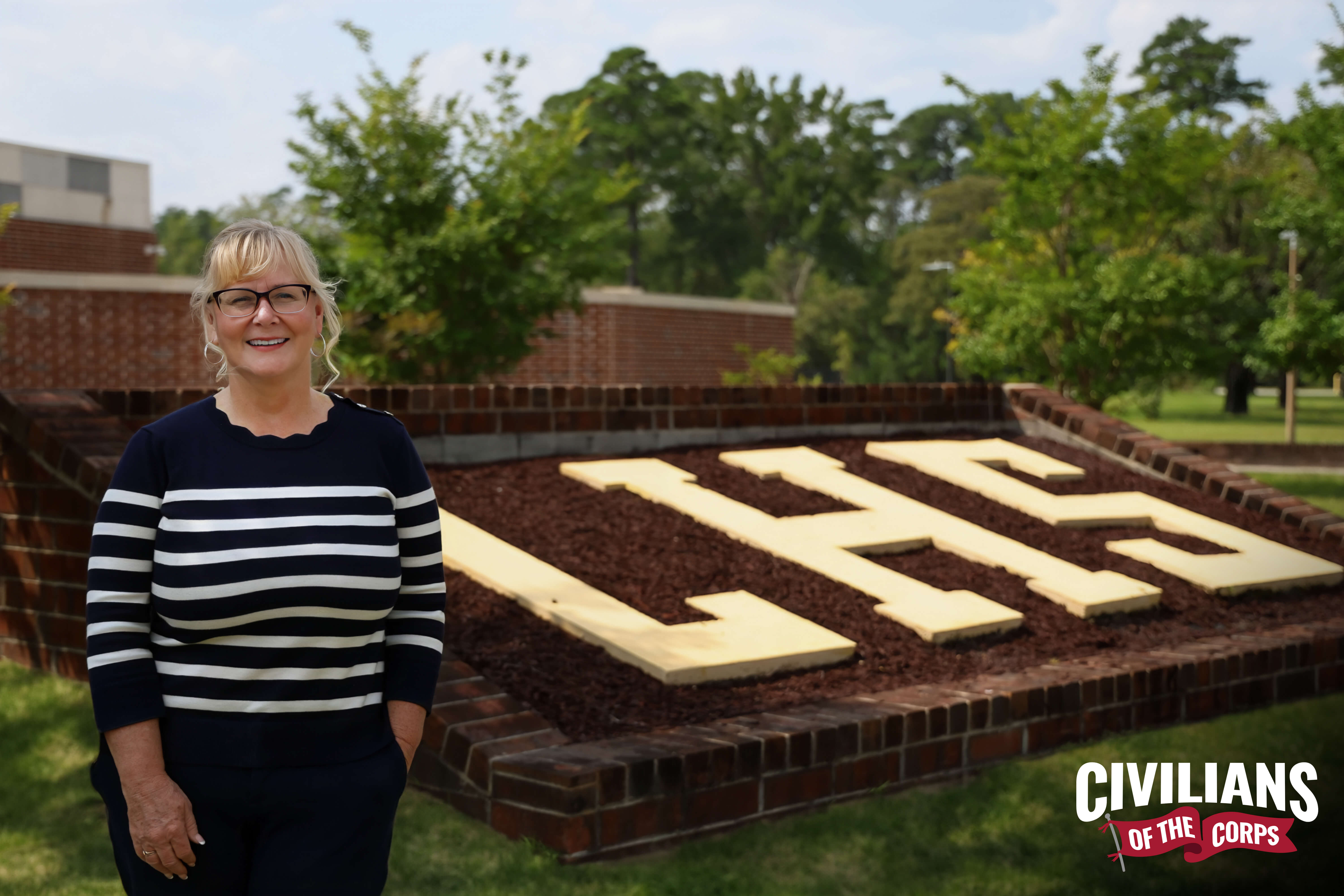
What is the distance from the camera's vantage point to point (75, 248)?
2927 centimetres

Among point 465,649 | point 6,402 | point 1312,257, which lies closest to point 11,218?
point 6,402

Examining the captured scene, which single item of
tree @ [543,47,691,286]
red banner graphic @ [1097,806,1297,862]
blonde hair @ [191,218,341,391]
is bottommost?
red banner graphic @ [1097,806,1297,862]

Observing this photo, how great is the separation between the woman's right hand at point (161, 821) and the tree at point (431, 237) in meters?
10.6

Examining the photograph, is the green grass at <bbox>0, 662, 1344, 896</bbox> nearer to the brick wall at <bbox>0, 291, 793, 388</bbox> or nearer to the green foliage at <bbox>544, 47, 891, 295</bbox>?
the brick wall at <bbox>0, 291, 793, 388</bbox>

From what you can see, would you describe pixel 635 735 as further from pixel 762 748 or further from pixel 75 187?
pixel 75 187

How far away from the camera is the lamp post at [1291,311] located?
1644cm

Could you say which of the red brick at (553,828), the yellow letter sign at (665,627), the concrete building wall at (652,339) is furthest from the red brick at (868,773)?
the concrete building wall at (652,339)

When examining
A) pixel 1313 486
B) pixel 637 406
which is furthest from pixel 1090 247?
pixel 637 406

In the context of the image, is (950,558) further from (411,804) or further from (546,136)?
(546,136)

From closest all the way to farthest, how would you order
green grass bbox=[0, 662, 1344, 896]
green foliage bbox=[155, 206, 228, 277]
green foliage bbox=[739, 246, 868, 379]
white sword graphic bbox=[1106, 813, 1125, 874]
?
green grass bbox=[0, 662, 1344, 896] < white sword graphic bbox=[1106, 813, 1125, 874] < green foliage bbox=[739, 246, 868, 379] < green foliage bbox=[155, 206, 228, 277]

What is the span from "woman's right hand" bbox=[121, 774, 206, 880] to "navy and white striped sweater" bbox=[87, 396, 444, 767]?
0.07 m

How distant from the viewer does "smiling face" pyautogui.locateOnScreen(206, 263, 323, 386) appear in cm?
208

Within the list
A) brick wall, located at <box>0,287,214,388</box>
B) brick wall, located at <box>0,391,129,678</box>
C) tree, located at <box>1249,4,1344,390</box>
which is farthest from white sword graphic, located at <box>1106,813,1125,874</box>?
brick wall, located at <box>0,287,214,388</box>

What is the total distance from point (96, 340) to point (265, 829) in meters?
20.1
